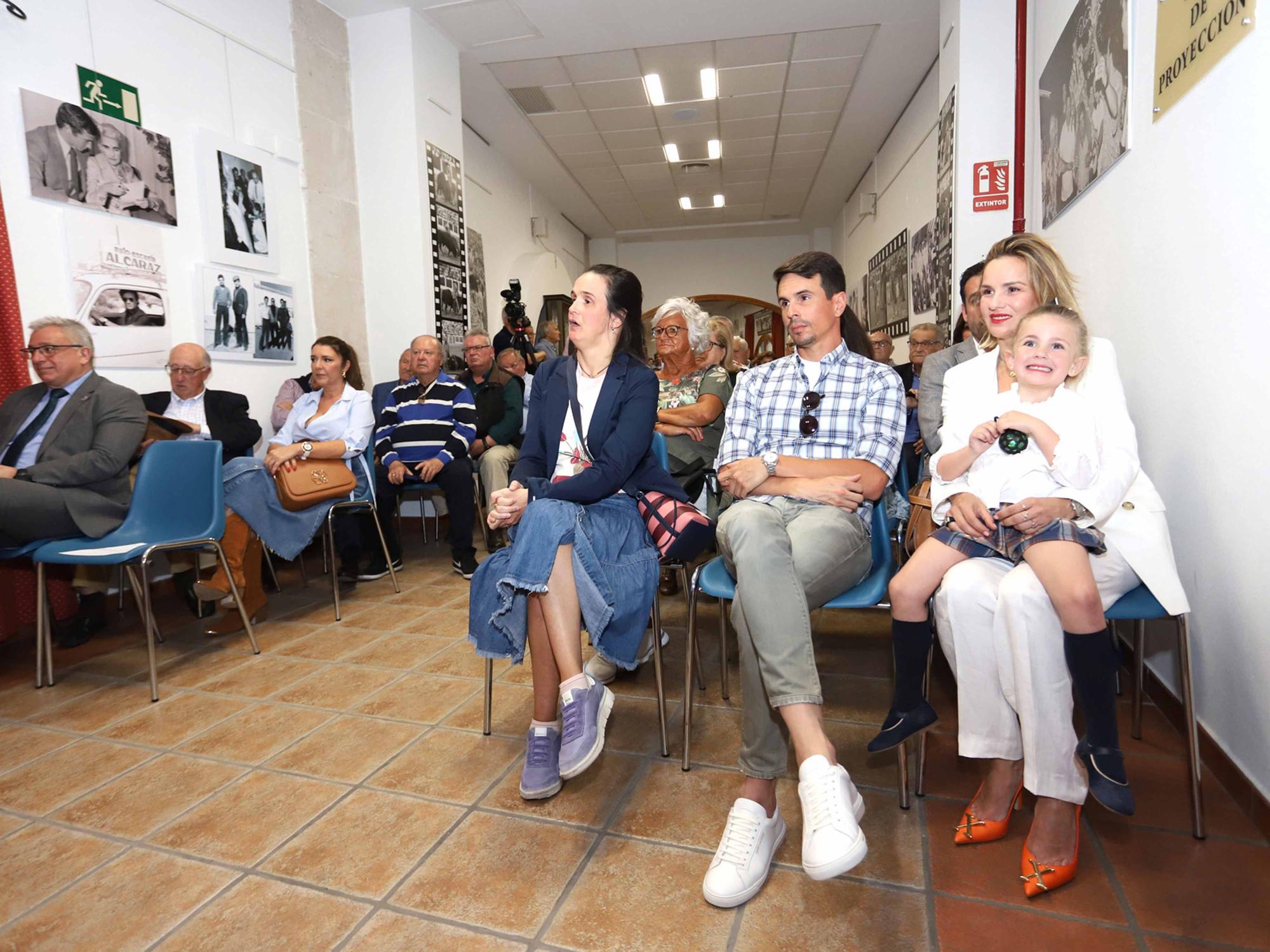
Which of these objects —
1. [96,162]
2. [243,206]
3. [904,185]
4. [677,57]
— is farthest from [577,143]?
[96,162]

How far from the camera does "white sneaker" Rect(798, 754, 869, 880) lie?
1211 mm

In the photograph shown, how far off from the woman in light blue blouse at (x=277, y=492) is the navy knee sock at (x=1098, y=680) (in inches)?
112

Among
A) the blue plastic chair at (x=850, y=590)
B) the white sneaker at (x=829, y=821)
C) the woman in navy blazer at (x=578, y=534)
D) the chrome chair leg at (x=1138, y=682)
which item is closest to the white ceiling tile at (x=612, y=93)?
the woman in navy blazer at (x=578, y=534)

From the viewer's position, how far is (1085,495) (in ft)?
4.81

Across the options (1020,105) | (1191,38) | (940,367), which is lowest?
(940,367)

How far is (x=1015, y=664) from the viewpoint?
56.1 inches

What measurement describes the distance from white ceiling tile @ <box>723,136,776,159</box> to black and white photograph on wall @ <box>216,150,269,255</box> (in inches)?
184

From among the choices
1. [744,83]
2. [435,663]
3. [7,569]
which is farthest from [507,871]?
[744,83]

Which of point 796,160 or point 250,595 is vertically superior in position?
point 796,160

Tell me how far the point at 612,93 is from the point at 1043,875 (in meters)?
6.06

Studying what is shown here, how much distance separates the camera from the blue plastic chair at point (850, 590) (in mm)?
1694

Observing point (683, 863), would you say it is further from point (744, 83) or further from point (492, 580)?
point (744, 83)

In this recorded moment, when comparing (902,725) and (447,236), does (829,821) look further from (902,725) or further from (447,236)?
(447,236)

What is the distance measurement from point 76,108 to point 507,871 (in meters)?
3.45
